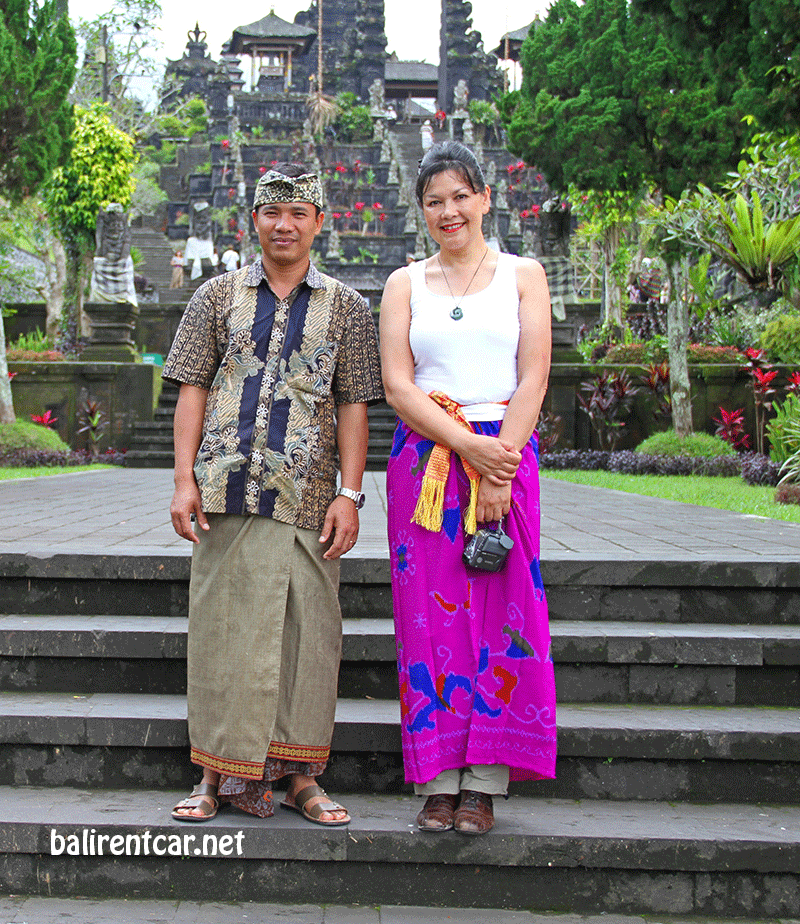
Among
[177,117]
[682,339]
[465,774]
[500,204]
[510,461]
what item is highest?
[177,117]

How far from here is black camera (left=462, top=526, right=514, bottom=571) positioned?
2414 mm

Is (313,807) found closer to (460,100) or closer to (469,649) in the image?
(469,649)

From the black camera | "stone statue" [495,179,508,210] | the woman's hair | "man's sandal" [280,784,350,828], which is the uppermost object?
"stone statue" [495,179,508,210]

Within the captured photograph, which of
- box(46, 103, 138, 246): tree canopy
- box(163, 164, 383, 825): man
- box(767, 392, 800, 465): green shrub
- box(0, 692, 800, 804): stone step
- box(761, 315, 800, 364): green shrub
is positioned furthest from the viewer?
box(46, 103, 138, 246): tree canopy

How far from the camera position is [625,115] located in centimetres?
1165

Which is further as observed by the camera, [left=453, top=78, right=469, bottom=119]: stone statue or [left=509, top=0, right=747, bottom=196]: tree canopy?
[left=453, top=78, right=469, bottom=119]: stone statue

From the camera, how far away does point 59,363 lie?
36.9 feet

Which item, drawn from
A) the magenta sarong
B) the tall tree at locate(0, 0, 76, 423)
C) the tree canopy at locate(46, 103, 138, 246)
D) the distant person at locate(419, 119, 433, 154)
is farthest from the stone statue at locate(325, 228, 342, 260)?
the magenta sarong

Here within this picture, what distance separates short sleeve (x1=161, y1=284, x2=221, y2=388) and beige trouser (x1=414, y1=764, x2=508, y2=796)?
1.24m

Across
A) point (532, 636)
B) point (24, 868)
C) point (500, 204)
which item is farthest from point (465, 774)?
Answer: point (500, 204)

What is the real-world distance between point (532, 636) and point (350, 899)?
2.78 feet

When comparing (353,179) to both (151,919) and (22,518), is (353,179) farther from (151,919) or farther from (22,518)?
(151,919)

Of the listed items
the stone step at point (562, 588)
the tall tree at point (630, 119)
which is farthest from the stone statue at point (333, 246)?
the stone step at point (562, 588)

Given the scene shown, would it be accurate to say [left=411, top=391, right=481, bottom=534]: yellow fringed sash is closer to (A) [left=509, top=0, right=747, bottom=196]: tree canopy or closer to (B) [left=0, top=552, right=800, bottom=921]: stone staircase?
(B) [left=0, top=552, right=800, bottom=921]: stone staircase
